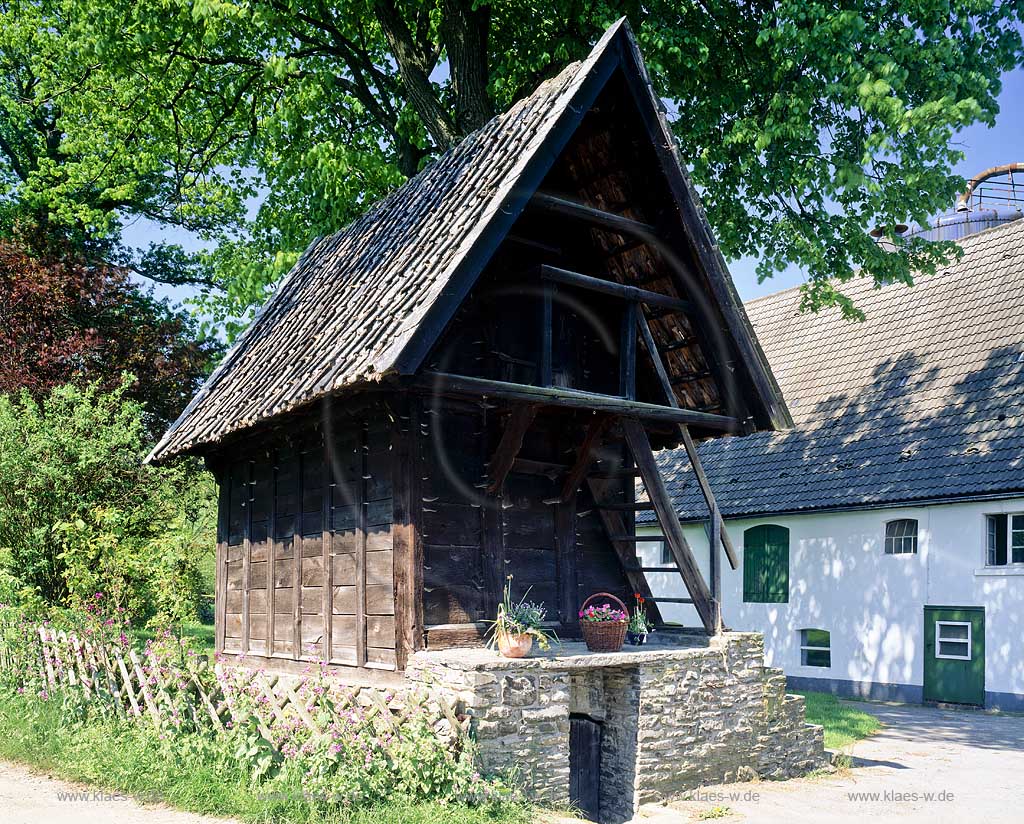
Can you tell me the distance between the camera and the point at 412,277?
9367mm

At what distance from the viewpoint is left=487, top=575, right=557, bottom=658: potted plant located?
8.95 metres

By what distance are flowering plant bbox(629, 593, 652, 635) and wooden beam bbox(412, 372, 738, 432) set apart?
2.03 meters

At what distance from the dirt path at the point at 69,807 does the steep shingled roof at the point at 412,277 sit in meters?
3.44

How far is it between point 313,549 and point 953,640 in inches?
507

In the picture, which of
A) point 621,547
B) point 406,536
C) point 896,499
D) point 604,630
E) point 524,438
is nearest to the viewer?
point 406,536

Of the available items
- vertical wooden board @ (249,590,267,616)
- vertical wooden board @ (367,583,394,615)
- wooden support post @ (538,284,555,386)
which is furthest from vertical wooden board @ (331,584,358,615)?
wooden support post @ (538,284,555,386)

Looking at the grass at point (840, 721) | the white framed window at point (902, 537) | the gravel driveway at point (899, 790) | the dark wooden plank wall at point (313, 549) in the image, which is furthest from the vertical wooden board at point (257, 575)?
the white framed window at point (902, 537)

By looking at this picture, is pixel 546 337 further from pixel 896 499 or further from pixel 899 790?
pixel 896 499

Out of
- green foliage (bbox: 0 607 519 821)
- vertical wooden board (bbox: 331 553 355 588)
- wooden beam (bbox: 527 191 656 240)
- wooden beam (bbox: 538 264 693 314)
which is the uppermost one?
wooden beam (bbox: 527 191 656 240)

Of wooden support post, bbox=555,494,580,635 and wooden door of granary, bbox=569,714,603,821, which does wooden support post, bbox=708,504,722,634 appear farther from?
wooden door of granary, bbox=569,714,603,821

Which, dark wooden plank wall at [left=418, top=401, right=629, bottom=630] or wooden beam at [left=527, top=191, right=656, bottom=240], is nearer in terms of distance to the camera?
wooden beam at [left=527, top=191, right=656, bottom=240]

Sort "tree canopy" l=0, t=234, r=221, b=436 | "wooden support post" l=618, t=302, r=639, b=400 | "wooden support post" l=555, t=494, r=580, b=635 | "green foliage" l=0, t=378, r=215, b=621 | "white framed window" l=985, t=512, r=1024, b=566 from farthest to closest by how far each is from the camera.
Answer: "tree canopy" l=0, t=234, r=221, b=436
"white framed window" l=985, t=512, r=1024, b=566
"green foliage" l=0, t=378, r=215, b=621
"wooden support post" l=555, t=494, r=580, b=635
"wooden support post" l=618, t=302, r=639, b=400

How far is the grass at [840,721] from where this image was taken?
44.1ft

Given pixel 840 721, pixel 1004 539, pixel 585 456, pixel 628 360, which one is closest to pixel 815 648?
pixel 1004 539
